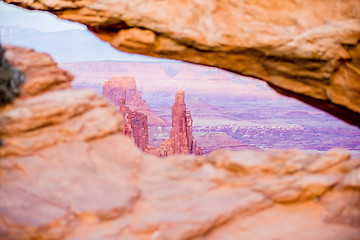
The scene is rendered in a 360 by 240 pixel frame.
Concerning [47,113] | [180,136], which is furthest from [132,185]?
[180,136]

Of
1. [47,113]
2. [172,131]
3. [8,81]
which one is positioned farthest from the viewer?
[172,131]

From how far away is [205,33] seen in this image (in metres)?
9.68

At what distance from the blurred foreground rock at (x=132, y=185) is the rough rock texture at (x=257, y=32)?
252cm

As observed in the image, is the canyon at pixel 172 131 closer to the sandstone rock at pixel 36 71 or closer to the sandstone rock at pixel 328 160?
the sandstone rock at pixel 36 71

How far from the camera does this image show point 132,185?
6.95 meters

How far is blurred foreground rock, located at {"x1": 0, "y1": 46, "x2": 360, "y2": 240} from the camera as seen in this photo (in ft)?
20.5

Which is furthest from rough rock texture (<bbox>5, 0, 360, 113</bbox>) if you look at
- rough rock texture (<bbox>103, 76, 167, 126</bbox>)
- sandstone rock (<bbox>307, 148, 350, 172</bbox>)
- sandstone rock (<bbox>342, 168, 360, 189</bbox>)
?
rough rock texture (<bbox>103, 76, 167, 126</bbox>)

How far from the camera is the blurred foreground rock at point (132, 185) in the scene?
626 cm

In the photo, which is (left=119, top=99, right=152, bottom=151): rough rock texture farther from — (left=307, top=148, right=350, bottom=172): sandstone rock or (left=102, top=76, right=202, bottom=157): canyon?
(left=307, top=148, right=350, bottom=172): sandstone rock

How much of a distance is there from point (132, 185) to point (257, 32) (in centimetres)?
490

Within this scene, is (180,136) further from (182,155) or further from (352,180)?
(352,180)

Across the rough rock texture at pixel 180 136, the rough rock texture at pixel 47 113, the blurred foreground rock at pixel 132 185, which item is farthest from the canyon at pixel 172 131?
the blurred foreground rock at pixel 132 185

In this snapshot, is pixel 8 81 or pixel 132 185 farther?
pixel 8 81

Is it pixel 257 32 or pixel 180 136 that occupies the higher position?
pixel 257 32
